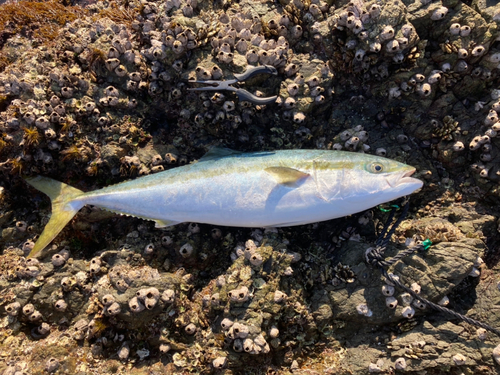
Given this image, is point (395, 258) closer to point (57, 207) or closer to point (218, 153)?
point (218, 153)

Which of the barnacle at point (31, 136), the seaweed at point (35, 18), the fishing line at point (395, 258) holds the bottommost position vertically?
the fishing line at point (395, 258)

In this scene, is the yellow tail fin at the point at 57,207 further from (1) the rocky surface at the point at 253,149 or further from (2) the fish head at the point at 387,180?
(2) the fish head at the point at 387,180

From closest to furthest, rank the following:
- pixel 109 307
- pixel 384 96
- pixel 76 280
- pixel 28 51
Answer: pixel 109 307
pixel 76 280
pixel 384 96
pixel 28 51

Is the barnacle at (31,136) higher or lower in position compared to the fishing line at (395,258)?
higher

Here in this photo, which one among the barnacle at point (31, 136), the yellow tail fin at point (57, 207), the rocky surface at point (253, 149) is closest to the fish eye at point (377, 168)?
the rocky surface at point (253, 149)

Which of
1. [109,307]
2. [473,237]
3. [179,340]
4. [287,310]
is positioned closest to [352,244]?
[287,310]

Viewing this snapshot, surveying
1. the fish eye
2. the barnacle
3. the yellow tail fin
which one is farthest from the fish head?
the barnacle

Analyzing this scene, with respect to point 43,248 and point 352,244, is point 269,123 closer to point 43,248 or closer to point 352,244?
point 352,244

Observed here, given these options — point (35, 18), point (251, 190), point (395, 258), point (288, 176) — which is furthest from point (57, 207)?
point (395, 258)
